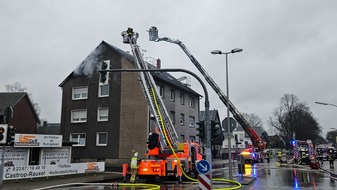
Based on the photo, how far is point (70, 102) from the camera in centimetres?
3191

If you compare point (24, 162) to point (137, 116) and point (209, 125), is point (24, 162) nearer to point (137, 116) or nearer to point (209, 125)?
point (137, 116)

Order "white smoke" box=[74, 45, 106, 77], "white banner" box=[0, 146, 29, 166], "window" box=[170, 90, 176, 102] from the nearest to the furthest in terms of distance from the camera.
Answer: "white banner" box=[0, 146, 29, 166], "white smoke" box=[74, 45, 106, 77], "window" box=[170, 90, 176, 102]

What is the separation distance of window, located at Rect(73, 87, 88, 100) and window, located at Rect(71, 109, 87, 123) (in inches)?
54.6

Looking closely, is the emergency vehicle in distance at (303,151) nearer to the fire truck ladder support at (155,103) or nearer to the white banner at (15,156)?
the fire truck ladder support at (155,103)

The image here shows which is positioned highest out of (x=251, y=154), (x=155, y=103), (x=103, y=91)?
(x=103, y=91)

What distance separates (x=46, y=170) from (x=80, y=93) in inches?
573

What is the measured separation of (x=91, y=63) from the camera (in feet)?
105

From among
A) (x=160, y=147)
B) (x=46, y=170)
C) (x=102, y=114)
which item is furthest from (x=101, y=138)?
(x=160, y=147)

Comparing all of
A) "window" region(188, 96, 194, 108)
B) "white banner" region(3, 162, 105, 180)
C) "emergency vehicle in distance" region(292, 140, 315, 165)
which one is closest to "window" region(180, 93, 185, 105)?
"window" region(188, 96, 194, 108)

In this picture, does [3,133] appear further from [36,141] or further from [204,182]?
[204,182]

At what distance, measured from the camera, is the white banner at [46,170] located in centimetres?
1623

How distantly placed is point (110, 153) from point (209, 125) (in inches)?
756

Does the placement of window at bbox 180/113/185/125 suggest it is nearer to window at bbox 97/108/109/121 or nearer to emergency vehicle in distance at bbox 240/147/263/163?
emergency vehicle in distance at bbox 240/147/263/163

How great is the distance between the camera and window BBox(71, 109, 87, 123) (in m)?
31.0
